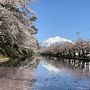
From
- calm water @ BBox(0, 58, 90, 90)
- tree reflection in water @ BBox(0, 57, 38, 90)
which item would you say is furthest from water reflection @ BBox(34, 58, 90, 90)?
tree reflection in water @ BBox(0, 57, 38, 90)

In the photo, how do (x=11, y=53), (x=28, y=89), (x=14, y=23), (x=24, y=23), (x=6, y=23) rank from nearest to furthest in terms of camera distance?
(x=28, y=89)
(x=6, y=23)
(x=14, y=23)
(x=24, y=23)
(x=11, y=53)

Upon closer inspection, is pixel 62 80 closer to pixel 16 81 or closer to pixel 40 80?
pixel 40 80

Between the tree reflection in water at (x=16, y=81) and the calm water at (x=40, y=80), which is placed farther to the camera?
the calm water at (x=40, y=80)

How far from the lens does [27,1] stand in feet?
99.6

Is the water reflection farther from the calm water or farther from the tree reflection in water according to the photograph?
the tree reflection in water

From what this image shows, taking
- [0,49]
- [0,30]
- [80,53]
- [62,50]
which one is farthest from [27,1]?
[62,50]

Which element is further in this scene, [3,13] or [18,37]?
[18,37]

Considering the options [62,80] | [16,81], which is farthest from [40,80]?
[16,81]

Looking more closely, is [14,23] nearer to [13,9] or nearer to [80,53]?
[13,9]

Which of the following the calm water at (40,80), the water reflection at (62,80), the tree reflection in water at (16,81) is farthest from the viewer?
the water reflection at (62,80)

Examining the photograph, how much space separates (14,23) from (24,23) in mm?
2903

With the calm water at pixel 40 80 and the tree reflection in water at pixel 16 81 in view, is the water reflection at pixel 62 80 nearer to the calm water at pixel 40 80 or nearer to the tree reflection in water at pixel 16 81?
the calm water at pixel 40 80

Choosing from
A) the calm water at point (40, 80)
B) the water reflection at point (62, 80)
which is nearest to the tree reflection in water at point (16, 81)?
the calm water at point (40, 80)

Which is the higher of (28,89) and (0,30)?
(0,30)
